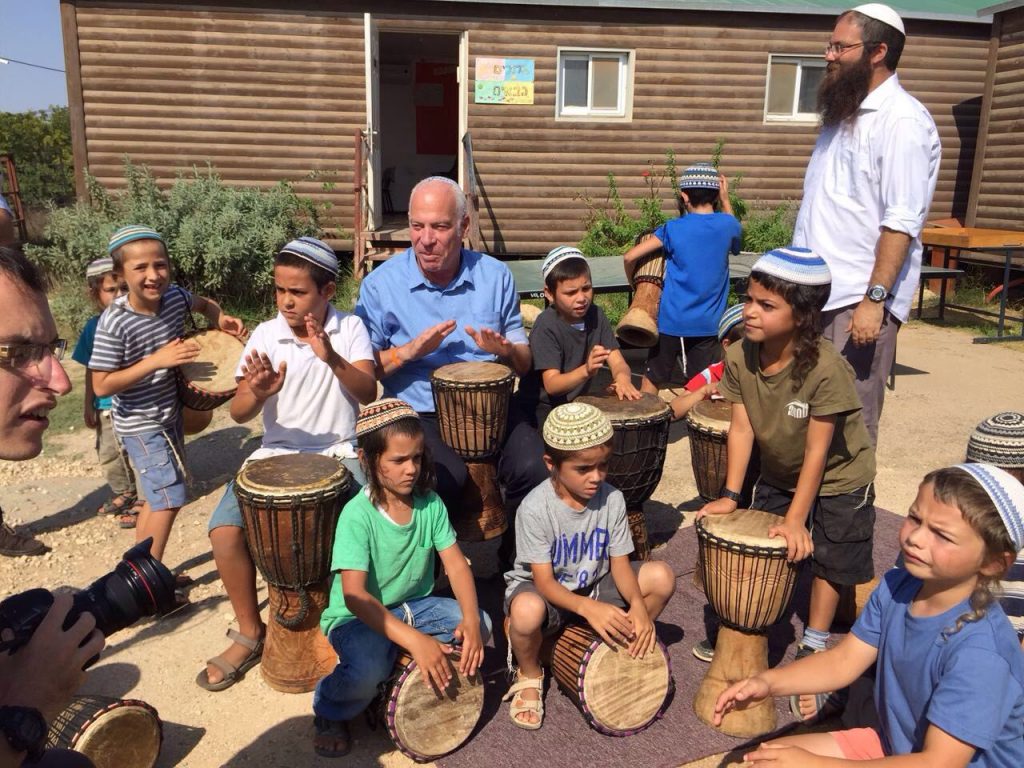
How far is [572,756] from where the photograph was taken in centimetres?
279

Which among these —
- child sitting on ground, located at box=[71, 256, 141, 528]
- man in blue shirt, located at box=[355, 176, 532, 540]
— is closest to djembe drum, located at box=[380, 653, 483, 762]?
man in blue shirt, located at box=[355, 176, 532, 540]

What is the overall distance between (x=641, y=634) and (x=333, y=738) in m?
1.11

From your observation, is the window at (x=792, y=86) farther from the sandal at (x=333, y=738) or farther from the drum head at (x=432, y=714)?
the sandal at (x=333, y=738)

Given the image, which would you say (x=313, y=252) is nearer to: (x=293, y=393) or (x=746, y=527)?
(x=293, y=393)

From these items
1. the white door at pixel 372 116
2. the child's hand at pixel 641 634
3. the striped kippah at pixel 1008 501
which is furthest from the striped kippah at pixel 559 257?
the white door at pixel 372 116

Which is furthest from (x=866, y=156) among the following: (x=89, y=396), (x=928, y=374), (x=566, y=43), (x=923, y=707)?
(x=566, y=43)

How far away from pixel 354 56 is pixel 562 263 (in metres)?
8.13

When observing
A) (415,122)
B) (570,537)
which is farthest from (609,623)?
(415,122)

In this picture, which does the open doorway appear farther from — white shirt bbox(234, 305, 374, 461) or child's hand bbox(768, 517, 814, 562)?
child's hand bbox(768, 517, 814, 562)

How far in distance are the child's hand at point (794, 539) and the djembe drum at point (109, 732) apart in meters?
2.12

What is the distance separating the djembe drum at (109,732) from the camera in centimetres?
244

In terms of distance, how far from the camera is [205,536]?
4535 mm

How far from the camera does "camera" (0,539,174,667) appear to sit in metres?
1.73

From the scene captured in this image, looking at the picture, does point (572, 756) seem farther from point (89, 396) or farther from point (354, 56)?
point (354, 56)
